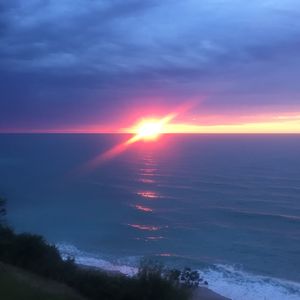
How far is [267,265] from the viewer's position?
33.6 metres

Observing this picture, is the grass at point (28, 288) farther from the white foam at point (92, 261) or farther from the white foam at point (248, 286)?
the white foam at point (248, 286)

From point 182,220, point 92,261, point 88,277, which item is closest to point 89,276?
point 88,277

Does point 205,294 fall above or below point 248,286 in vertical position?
above

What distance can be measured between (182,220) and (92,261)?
18.6 meters

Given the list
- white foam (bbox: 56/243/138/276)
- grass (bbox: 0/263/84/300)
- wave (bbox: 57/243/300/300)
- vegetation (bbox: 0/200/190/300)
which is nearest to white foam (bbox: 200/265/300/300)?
wave (bbox: 57/243/300/300)

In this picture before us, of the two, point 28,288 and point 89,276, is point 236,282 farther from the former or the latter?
point 28,288

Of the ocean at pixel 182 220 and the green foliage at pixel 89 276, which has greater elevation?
the green foliage at pixel 89 276

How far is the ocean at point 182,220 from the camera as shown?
107 ft

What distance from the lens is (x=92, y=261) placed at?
33.8 metres

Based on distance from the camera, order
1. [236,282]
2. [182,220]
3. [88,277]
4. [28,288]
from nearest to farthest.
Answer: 1. [28,288]
2. [88,277]
3. [236,282]
4. [182,220]

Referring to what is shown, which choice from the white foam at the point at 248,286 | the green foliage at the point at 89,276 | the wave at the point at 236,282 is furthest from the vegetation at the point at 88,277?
the white foam at the point at 248,286

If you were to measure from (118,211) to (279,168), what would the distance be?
5666 centimetres

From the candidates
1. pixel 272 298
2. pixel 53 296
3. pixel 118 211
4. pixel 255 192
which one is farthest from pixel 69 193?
pixel 53 296

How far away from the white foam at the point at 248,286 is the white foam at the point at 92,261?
557 centimetres
